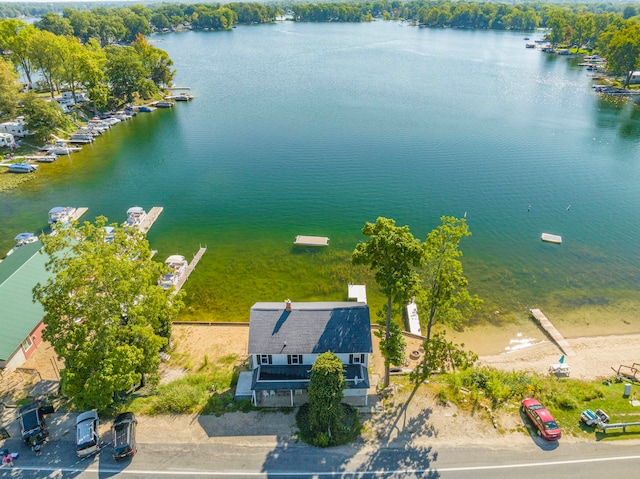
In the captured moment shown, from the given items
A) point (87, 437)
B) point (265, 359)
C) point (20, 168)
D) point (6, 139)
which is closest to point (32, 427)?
point (87, 437)

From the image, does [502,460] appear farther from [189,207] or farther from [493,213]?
[189,207]

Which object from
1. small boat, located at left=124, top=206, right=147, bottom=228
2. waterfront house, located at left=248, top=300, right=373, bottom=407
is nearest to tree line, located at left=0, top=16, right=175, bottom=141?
small boat, located at left=124, top=206, right=147, bottom=228

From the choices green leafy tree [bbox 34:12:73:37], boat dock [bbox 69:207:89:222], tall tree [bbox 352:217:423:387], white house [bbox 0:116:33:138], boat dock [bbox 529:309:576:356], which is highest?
green leafy tree [bbox 34:12:73:37]

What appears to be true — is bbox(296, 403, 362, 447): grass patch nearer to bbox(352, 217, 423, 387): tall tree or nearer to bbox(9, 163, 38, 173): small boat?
bbox(352, 217, 423, 387): tall tree

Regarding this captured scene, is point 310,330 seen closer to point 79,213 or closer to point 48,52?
point 79,213

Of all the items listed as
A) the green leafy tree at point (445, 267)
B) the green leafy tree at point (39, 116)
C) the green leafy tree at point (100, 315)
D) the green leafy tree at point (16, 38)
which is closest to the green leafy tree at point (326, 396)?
the green leafy tree at point (445, 267)

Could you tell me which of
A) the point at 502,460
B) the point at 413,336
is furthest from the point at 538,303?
the point at 502,460
